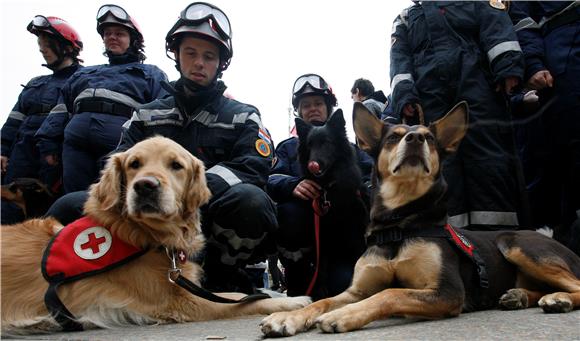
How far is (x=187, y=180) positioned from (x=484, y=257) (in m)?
2.11

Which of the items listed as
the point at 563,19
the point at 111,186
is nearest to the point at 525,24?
the point at 563,19

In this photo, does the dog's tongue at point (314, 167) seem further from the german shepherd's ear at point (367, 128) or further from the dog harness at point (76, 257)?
the dog harness at point (76, 257)

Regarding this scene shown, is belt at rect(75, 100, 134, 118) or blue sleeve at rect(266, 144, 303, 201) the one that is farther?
belt at rect(75, 100, 134, 118)

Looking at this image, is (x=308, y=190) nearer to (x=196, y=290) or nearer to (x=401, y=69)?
(x=401, y=69)

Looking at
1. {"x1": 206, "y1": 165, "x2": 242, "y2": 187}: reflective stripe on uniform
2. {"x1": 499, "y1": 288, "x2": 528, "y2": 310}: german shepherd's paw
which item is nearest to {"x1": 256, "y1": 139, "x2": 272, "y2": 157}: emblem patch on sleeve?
{"x1": 206, "y1": 165, "x2": 242, "y2": 187}: reflective stripe on uniform

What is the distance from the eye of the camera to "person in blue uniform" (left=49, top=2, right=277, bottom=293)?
3.59 m

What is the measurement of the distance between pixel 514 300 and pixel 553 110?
7.52 feet

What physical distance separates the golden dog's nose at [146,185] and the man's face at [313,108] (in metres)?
2.84

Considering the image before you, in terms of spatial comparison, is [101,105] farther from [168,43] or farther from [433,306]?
[433,306]

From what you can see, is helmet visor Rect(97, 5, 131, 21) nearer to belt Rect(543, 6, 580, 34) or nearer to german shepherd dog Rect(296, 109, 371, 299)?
german shepherd dog Rect(296, 109, 371, 299)

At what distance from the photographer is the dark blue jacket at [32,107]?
6.07 meters

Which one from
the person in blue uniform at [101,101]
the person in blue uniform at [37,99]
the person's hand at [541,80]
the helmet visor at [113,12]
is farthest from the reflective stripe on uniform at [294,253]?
the person in blue uniform at [37,99]

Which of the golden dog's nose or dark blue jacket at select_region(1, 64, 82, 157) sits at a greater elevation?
dark blue jacket at select_region(1, 64, 82, 157)

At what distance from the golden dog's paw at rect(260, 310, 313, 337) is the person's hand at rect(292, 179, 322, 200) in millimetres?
2013
